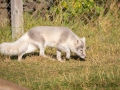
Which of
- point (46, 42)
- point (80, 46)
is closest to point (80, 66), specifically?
point (80, 46)

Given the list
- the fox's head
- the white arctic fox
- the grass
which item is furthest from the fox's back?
the grass

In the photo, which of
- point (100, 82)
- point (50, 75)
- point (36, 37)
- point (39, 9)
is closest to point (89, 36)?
point (39, 9)

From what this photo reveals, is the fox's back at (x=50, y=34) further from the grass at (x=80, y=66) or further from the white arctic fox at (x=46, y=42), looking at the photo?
the grass at (x=80, y=66)

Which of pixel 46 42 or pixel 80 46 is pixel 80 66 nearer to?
pixel 80 46

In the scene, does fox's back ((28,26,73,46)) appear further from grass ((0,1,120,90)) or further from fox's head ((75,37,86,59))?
grass ((0,1,120,90))

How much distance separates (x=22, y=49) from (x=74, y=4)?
2.83 metres

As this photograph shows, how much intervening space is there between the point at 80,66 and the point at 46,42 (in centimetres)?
94

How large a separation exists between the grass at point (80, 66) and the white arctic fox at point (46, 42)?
0.60 feet

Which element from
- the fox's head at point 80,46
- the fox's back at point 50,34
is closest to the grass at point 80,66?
the fox's head at point 80,46

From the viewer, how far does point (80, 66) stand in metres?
7.14

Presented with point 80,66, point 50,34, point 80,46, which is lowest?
point 80,66

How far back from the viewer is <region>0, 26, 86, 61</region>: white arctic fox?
7.59m

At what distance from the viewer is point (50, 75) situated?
6348 mm

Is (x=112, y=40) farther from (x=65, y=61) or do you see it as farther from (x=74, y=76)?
(x=74, y=76)
